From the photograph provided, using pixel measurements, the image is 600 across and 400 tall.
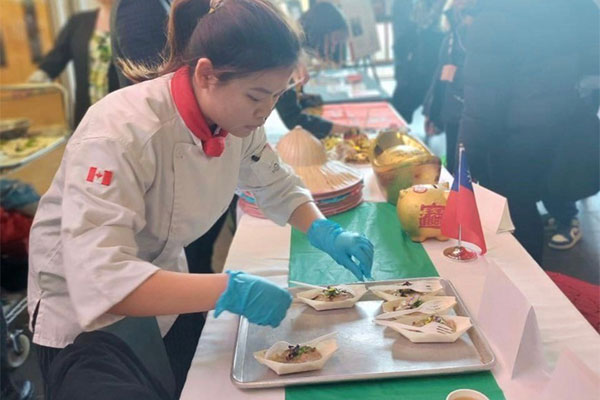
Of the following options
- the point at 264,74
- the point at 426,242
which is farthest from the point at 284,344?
the point at 426,242

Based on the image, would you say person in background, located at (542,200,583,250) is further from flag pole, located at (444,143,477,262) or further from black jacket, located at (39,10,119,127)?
black jacket, located at (39,10,119,127)

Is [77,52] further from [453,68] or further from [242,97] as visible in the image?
[453,68]

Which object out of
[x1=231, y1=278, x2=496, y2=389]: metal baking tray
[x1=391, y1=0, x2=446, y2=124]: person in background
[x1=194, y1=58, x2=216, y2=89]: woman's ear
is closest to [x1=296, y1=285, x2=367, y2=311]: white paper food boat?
[x1=231, y1=278, x2=496, y2=389]: metal baking tray

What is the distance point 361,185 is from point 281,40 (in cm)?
75

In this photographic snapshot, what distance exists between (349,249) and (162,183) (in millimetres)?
380

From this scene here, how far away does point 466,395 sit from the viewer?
Result: 723mm

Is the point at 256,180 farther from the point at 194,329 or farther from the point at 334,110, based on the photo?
the point at 334,110

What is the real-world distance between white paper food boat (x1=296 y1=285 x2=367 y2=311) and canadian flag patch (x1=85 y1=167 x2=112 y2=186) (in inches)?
15.7

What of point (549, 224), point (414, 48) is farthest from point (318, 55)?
point (549, 224)

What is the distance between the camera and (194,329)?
1115 mm

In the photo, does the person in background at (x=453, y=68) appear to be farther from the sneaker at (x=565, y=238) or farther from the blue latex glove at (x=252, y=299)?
the blue latex glove at (x=252, y=299)

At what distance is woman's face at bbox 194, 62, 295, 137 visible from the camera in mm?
834

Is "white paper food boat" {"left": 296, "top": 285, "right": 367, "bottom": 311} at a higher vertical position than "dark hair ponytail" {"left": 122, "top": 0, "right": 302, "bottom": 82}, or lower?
lower

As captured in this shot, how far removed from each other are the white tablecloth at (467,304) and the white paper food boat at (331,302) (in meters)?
0.12
